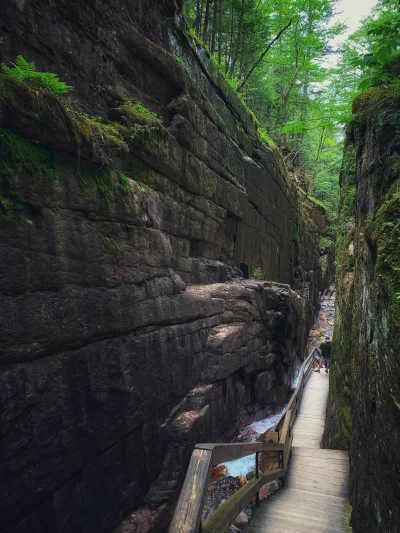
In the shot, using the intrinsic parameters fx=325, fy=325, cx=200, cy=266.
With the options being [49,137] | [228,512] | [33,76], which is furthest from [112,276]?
[228,512]

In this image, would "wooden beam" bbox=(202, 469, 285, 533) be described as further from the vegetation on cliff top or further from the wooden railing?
the vegetation on cliff top

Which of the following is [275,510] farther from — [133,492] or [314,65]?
[314,65]

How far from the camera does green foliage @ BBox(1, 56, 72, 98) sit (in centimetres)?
383

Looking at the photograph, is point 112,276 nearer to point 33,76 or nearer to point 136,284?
point 136,284

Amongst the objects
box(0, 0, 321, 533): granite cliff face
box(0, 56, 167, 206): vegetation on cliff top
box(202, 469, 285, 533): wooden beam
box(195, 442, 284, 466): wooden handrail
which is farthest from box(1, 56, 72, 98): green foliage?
box(202, 469, 285, 533): wooden beam

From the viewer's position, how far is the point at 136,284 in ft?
18.1

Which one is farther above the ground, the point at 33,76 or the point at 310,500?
the point at 33,76

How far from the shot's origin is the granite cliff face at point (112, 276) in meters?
3.77

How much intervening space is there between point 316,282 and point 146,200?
2232 centimetres

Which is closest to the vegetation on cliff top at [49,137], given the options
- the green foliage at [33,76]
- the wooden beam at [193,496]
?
the green foliage at [33,76]

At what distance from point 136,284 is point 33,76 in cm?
319

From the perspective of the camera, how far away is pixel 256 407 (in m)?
10.0

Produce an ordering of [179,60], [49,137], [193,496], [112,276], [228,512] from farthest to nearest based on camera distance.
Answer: [179,60] < [112,276] < [49,137] < [228,512] < [193,496]

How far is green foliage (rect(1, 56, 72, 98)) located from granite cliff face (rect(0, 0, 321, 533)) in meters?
0.20
